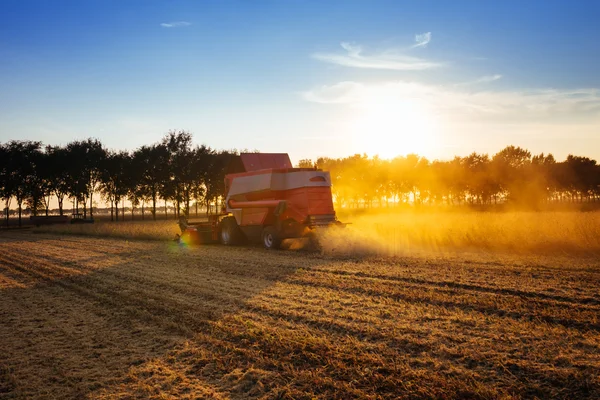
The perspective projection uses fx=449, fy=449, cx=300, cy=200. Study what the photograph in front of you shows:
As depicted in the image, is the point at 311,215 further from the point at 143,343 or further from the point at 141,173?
the point at 141,173

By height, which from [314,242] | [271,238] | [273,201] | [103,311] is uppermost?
[273,201]

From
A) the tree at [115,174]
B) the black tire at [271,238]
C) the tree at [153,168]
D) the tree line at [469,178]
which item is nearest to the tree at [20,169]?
the tree at [115,174]

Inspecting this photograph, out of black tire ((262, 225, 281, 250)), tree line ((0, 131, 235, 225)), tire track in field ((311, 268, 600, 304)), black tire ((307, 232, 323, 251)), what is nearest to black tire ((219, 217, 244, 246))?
black tire ((262, 225, 281, 250))

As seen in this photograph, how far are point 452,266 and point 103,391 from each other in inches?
344

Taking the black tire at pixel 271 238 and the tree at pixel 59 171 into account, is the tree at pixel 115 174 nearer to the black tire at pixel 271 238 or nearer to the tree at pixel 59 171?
the tree at pixel 59 171

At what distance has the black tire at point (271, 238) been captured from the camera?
52.6 feet

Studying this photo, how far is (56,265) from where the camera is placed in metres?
13.9

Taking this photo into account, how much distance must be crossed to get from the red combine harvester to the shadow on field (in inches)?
79.5

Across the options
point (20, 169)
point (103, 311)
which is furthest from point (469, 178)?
point (103, 311)

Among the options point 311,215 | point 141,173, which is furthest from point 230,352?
point 141,173

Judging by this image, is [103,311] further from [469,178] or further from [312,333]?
[469,178]

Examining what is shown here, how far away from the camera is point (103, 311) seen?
784 cm

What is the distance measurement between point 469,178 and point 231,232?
2208 inches

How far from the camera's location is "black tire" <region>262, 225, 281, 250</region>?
1603 cm
